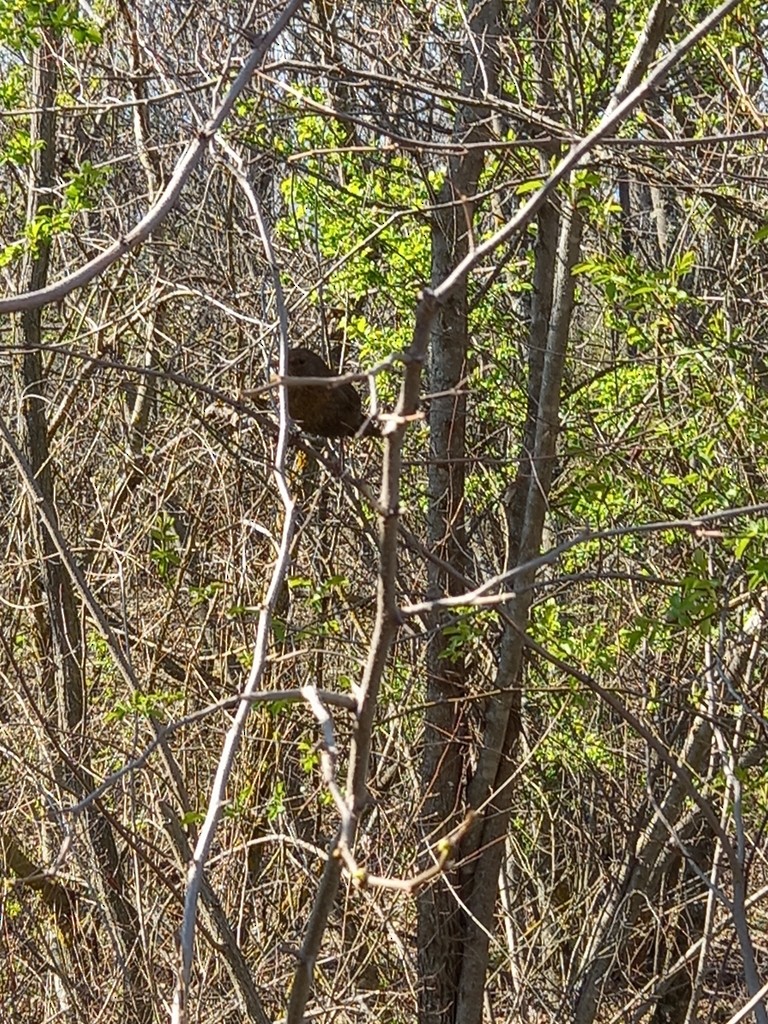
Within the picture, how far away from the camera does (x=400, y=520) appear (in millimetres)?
4684

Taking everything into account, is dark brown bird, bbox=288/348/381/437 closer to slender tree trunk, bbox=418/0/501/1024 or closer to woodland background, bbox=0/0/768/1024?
woodland background, bbox=0/0/768/1024

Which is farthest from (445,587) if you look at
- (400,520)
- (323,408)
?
(323,408)

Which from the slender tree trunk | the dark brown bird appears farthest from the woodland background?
the dark brown bird

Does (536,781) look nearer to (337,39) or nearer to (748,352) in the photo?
(748,352)

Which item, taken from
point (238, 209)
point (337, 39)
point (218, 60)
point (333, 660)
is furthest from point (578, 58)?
point (333, 660)

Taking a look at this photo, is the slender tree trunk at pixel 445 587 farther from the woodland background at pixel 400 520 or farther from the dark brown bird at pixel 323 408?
the dark brown bird at pixel 323 408

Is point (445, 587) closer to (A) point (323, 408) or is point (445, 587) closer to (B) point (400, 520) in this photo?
(B) point (400, 520)

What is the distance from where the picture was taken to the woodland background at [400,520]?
16.6 ft

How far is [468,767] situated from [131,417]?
250 centimetres

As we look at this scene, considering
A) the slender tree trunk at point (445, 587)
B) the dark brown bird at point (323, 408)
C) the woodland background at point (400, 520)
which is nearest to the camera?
the dark brown bird at point (323, 408)

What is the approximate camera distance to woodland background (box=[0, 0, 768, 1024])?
16.6 feet

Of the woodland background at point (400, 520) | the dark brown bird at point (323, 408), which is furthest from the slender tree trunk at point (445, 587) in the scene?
the dark brown bird at point (323, 408)

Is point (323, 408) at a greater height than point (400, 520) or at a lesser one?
greater

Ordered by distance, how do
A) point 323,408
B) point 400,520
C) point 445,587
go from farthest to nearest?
point 445,587 < point 400,520 < point 323,408
